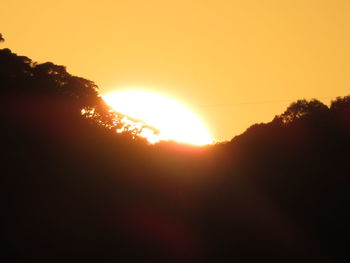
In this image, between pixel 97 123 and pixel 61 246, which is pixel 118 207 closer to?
pixel 61 246

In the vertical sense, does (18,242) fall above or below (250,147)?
below

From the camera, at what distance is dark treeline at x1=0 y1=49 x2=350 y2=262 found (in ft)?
66.9

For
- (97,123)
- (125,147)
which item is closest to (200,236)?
(125,147)

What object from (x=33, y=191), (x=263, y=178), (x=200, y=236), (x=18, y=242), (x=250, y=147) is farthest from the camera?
(x=250, y=147)

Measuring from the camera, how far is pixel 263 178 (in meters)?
38.8

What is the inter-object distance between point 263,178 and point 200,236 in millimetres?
12398

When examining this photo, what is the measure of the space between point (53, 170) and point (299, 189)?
665 inches

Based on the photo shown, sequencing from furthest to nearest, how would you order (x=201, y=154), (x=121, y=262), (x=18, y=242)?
(x=201, y=154), (x=121, y=262), (x=18, y=242)

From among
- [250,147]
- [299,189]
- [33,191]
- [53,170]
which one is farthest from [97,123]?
[250,147]

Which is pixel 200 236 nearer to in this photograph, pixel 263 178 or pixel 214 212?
pixel 214 212

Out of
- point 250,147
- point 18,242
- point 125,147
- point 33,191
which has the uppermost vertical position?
point 250,147

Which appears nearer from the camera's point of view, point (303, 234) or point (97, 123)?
point (303, 234)

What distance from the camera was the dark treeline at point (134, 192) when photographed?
2041cm

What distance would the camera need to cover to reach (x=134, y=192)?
28.1 m
